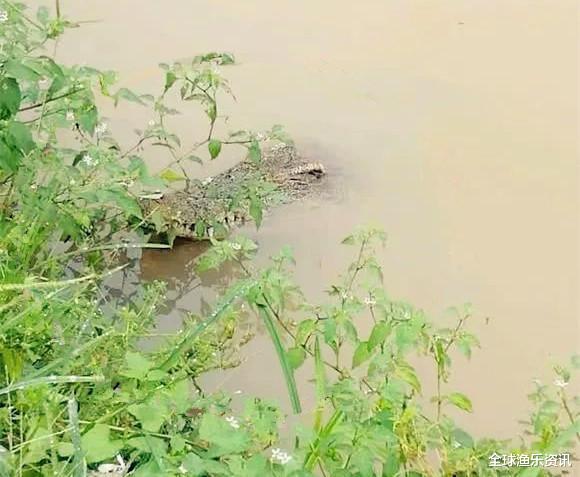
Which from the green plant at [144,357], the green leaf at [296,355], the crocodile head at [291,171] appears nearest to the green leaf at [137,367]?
the green plant at [144,357]

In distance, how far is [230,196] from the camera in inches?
95.3

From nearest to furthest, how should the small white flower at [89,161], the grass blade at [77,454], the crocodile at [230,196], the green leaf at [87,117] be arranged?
the grass blade at [77,454], the green leaf at [87,117], the small white flower at [89,161], the crocodile at [230,196]

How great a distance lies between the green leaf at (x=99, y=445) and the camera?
125 cm

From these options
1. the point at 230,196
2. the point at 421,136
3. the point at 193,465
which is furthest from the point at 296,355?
the point at 421,136

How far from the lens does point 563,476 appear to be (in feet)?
6.35

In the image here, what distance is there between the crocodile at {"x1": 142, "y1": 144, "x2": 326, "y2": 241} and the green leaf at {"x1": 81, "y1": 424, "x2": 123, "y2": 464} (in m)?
0.95

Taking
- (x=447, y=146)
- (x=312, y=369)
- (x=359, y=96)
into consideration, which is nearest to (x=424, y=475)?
(x=312, y=369)

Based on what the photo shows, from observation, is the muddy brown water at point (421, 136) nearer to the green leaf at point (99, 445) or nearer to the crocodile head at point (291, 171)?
the crocodile head at point (291, 171)

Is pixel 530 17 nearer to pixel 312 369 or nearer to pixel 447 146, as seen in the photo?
pixel 447 146

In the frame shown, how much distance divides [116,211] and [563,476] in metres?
1.23

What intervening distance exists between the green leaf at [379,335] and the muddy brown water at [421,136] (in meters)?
0.57

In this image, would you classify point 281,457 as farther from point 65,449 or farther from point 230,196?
point 230,196

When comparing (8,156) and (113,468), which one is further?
(8,156)

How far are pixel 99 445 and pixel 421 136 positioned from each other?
180 centimetres
